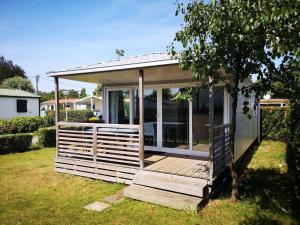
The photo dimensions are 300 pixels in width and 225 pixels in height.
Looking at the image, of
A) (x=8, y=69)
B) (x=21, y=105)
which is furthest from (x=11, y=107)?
(x=8, y=69)

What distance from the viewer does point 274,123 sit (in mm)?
13375

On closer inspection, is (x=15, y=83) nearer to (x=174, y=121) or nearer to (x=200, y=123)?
(x=174, y=121)

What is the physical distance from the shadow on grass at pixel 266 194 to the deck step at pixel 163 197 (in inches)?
37.5

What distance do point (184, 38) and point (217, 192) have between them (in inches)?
133

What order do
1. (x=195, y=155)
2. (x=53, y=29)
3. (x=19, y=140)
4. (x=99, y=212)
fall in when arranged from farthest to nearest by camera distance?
(x=53, y=29)
(x=19, y=140)
(x=195, y=155)
(x=99, y=212)

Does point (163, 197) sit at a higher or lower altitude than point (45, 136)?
lower

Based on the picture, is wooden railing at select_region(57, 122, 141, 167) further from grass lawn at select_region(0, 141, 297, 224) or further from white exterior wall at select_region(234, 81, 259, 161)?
white exterior wall at select_region(234, 81, 259, 161)

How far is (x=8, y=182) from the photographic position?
20.7ft

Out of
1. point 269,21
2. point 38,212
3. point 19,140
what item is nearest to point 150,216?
point 38,212

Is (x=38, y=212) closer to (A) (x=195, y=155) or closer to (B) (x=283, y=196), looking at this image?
(A) (x=195, y=155)

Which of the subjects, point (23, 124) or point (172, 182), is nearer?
point (172, 182)

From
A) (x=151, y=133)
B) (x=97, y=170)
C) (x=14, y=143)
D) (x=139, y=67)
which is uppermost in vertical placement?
(x=139, y=67)

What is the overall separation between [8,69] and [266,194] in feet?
148

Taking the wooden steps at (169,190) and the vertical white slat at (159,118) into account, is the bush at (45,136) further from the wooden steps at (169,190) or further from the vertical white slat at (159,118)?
the wooden steps at (169,190)
